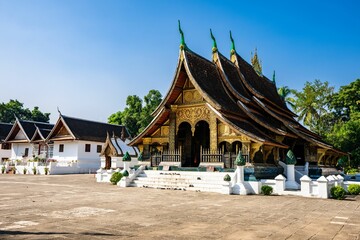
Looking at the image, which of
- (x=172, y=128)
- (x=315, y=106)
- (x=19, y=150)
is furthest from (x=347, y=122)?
(x=19, y=150)

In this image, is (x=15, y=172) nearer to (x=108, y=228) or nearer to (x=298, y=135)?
(x=298, y=135)

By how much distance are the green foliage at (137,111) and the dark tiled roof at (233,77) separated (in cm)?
2869

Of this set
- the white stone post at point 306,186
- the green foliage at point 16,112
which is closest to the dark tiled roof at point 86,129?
the white stone post at point 306,186

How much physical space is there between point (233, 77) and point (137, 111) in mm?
32796

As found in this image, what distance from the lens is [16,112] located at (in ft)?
195

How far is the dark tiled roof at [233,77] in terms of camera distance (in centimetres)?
1756

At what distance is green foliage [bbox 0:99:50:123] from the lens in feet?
193

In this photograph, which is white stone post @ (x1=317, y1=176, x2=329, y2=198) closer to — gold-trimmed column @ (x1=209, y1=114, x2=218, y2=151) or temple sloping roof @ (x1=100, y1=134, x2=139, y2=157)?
gold-trimmed column @ (x1=209, y1=114, x2=218, y2=151)

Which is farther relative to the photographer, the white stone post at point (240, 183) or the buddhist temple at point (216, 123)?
the buddhist temple at point (216, 123)

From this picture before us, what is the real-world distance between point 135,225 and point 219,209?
293cm

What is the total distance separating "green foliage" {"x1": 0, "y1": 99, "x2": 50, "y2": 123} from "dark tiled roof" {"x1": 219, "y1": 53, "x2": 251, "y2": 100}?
5163 cm

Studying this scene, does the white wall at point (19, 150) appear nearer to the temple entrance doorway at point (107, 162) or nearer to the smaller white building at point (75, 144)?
the smaller white building at point (75, 144)

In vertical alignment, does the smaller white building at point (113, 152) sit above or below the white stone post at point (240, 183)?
above

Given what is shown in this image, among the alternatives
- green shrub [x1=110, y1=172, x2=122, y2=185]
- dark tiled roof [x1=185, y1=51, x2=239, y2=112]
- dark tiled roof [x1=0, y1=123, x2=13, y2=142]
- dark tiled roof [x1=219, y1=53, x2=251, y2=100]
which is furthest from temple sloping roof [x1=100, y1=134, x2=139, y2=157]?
dark tiled roof [x1=0, y1=123, x2=13, y2=142]
